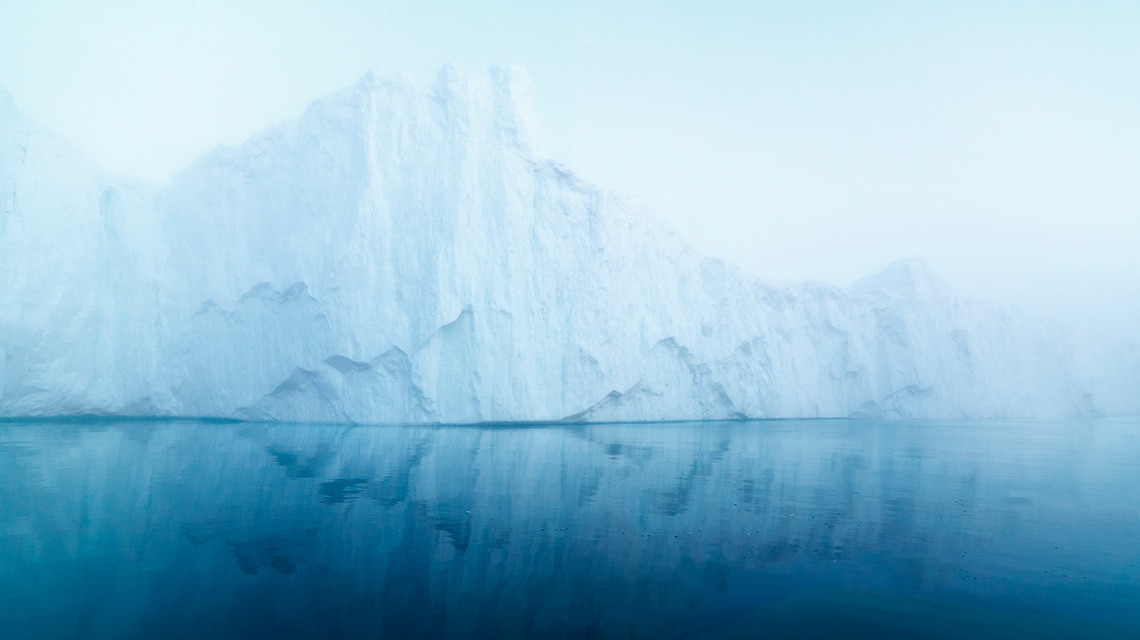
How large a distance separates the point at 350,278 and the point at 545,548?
64.5ft

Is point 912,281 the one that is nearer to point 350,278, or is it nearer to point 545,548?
point 350,278

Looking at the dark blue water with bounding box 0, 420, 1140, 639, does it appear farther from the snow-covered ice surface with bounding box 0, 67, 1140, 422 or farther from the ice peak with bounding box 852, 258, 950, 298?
the ice peak with bounding box 852, 258, 950, 298

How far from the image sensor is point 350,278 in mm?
25531

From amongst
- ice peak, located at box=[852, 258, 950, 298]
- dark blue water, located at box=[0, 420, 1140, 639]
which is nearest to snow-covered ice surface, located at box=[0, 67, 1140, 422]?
dark blue water, located at box=[0, 420, 1140, 639]

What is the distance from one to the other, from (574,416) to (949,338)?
24296 millimetres

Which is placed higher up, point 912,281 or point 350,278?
point 912,281

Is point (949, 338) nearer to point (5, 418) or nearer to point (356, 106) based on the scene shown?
point (356, 106)

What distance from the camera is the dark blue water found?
19.6 ft

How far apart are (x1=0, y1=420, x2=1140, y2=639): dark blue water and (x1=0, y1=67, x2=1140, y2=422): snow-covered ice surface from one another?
10.0 m

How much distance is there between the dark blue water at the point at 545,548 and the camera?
596 centimetres

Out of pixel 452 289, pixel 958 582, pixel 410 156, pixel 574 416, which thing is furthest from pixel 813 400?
pixel 958 582

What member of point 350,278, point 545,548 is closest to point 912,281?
point 350,278

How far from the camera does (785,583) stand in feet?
23.2

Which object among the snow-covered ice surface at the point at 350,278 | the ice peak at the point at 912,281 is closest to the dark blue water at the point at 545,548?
the snow-covered ice surface at the point at 350,278
